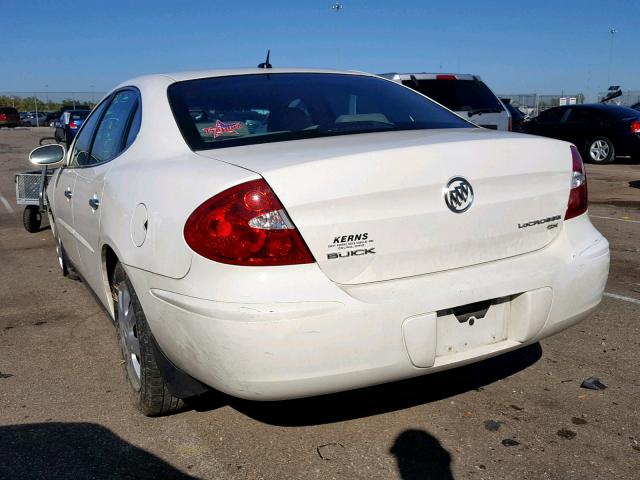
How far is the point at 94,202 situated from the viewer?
11.4ft

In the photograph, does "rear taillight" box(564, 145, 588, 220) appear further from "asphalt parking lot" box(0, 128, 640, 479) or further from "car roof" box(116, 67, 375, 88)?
"car roof" box(116, 67, 375, 88)

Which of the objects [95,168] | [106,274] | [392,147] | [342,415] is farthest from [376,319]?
[95,168]

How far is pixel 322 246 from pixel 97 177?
5.35 ft

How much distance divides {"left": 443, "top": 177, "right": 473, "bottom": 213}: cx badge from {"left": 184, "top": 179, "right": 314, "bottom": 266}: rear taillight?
59 centimetres

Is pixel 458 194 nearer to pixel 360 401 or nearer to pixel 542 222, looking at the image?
pixel 542 222

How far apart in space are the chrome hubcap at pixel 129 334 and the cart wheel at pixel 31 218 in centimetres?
549

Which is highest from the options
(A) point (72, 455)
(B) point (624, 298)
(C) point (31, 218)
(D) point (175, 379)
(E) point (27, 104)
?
(D) point (175, 379)

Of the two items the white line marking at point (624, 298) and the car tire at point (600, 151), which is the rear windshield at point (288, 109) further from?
the car tire at point (600, 151)

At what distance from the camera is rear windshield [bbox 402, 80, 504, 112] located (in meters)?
10.4

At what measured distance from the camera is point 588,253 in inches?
119

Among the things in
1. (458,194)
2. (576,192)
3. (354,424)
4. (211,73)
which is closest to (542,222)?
(576,192)

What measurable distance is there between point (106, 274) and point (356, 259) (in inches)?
61.6

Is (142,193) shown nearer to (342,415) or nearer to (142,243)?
(142,243)

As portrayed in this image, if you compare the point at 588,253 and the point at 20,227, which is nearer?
the point at 588,253
